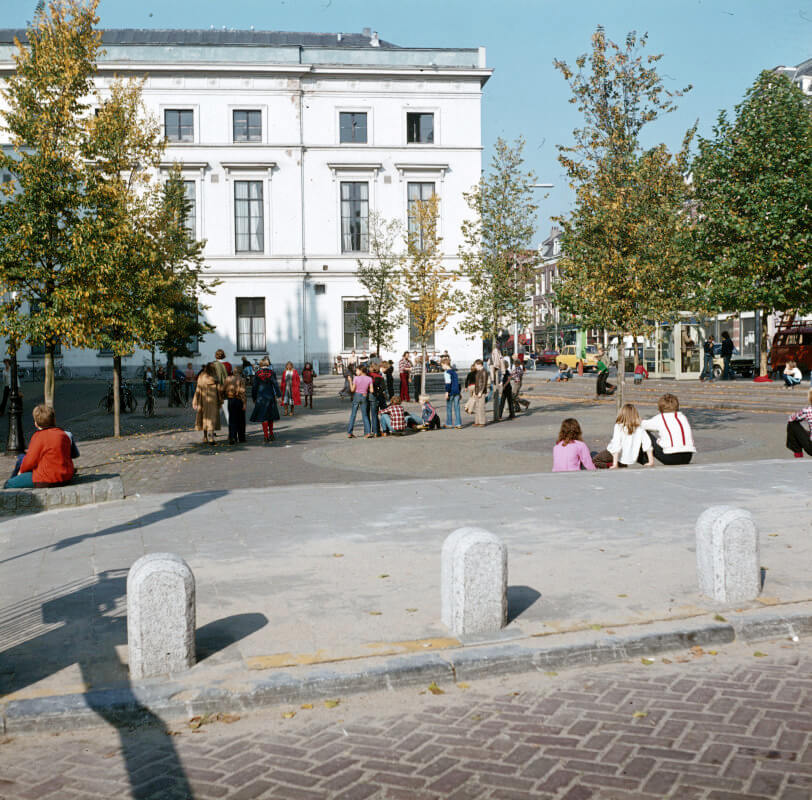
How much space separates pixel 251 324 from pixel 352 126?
11153 mm

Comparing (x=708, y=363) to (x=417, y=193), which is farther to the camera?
(x=417, y=193)

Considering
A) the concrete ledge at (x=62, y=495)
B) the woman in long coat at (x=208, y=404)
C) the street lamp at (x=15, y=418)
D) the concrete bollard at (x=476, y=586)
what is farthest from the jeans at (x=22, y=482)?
the woman in long coat at (x=208, y=404)

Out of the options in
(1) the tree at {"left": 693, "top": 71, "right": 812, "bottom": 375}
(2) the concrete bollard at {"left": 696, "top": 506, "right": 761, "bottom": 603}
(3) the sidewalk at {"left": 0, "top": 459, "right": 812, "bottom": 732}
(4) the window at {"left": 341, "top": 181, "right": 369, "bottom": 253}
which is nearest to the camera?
(3) the sidewalk at {"left": 0, "top": 459, "right": 812, "bottom": 732}

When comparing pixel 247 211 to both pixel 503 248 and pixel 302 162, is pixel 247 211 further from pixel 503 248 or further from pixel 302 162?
pixel 503 248

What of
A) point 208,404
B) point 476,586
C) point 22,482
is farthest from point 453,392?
point 476,586

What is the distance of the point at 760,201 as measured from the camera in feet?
107

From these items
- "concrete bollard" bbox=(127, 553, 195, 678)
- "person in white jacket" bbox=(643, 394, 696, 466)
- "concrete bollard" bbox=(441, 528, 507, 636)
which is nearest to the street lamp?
"person in white jacket" bbox=(643, 394, 696, 466)

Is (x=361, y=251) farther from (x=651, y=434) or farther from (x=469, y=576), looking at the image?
(x=469, y=576)

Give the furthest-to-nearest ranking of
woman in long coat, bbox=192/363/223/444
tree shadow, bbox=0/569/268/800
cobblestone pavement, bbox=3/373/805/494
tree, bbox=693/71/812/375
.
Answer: tree, bbox=693/71/812/375 < woman in long coat, bbox=192/363/223/444 < cobblestone pavement, bbox=3/373/805/494 < tree shadow, bbox=0/569/268/800

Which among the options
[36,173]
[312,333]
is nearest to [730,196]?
[312,333]

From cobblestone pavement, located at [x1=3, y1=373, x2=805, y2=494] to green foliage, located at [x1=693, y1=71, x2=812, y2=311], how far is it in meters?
6.42

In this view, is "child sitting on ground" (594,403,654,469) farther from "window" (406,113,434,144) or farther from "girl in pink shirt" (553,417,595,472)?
"window" (406,113,434,144)

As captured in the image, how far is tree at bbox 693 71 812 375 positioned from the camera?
31781 millimetres

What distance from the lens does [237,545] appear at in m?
7.73
